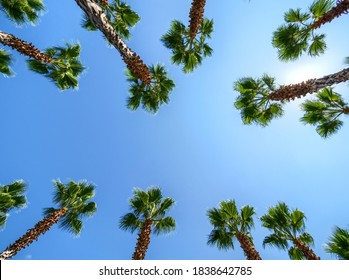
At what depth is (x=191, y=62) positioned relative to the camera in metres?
13.4

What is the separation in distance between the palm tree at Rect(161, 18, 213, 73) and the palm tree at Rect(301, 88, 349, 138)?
5.39m

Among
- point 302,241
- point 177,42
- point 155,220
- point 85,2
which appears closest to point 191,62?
point 177,42

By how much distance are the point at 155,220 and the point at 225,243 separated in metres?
2.85

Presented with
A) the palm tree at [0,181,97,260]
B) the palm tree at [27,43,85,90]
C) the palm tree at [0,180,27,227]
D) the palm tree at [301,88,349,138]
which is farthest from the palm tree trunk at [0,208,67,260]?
the palm tree at [301,88,349,138]

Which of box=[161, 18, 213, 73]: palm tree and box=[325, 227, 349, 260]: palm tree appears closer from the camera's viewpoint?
box=[325, 227, 349, 260]: palm tree

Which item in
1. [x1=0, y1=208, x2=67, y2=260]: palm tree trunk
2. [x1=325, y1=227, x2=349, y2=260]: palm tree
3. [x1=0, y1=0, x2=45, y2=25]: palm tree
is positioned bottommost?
[x1=325, y1=227, x2=349, y2=260]: palm tree

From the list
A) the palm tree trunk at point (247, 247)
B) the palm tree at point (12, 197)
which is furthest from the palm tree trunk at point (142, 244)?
the palm tree at point (12, 197)

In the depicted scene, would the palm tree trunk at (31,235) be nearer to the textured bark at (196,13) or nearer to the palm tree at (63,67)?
the palm tree at (63,67)

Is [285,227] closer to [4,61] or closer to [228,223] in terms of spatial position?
[228,223]

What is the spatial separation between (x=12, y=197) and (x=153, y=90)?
745 cm

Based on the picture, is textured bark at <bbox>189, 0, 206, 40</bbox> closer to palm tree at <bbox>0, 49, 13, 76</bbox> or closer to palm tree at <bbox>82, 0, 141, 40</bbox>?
palm tree at <bbox>82, 0, 141, 40</bbox>

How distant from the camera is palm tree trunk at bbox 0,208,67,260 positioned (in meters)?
8.82

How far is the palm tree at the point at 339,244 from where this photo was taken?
24.7 ft
